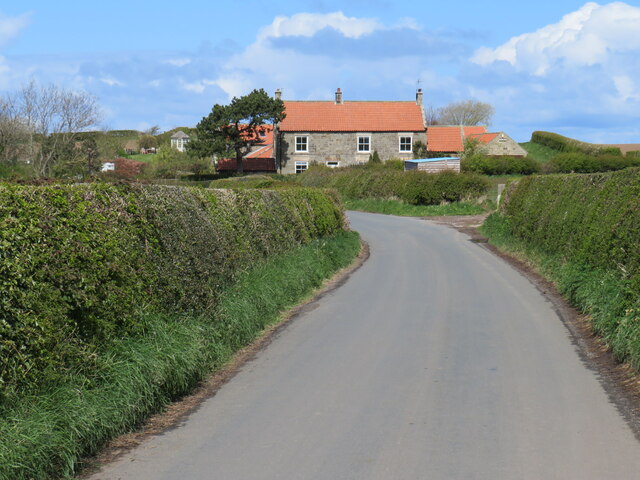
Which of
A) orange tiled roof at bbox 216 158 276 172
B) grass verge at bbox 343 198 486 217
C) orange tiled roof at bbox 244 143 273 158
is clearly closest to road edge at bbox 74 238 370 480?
grass verge at bbox 343 198 486 217

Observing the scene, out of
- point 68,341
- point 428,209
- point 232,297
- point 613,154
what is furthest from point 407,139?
point 68,341

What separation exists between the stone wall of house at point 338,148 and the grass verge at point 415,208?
2230 centimetres

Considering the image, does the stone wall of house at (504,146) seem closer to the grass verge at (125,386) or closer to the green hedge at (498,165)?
the green hedge at (498,165)

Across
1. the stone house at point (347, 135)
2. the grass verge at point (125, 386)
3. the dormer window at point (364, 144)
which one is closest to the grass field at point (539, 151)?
the stone house at point (347, 135)

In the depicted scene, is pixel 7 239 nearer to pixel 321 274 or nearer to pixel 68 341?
pixel 68 341

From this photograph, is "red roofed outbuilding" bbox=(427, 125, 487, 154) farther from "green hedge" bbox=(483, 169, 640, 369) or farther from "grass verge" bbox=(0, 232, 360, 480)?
"grass verge" bbox=(0, 232, 360, 480)

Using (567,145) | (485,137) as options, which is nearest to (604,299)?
(567,145)

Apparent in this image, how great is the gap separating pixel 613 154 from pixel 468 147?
13.4 metres

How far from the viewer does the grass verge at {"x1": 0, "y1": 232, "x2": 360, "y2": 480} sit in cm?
585

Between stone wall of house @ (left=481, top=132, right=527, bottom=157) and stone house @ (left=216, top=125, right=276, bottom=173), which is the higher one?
stone wall of house @ (left=481, top=132, right=527, bottom=157)

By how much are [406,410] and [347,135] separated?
223 feet

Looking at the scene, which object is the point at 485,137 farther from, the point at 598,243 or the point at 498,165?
the point at 598,243

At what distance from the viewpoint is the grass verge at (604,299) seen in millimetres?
10094

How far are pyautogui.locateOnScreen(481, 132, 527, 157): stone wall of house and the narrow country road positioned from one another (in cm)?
6688
